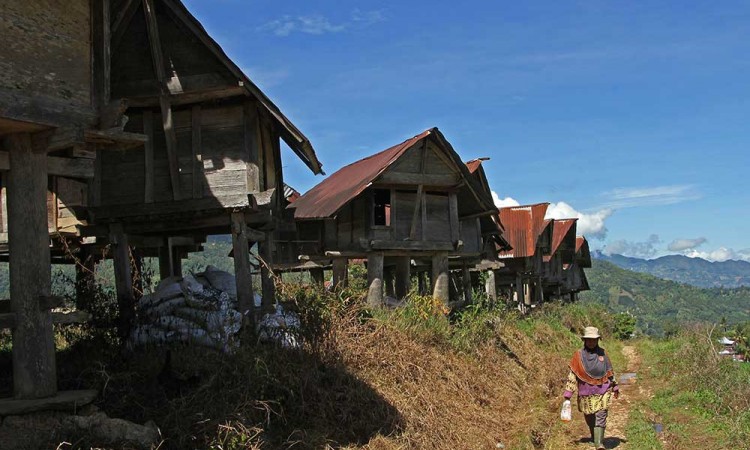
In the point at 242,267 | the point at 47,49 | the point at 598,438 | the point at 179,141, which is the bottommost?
the point at 598,438

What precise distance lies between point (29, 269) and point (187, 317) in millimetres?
3872

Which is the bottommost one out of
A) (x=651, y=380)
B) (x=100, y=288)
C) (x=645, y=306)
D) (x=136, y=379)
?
(x=645, y=306)

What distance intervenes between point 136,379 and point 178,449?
4.73 feet

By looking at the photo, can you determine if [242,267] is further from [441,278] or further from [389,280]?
[389,280]

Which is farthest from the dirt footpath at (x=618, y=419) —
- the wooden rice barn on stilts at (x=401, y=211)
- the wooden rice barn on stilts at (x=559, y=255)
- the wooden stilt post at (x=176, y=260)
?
the wooden rice barn on stilts at (x=559, y=255)

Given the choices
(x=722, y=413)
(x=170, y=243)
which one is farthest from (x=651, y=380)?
(x=170, y=243)

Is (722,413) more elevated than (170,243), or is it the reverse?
(170,243)

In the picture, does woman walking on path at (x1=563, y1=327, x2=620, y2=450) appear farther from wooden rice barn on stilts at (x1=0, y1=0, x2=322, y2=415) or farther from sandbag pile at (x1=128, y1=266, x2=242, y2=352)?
wooden rice barn on stilts at (x1=0, y1=0, x2=322, y2=415)

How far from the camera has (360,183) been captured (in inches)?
659

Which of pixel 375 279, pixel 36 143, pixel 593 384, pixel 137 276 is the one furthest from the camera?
pixel 375 279

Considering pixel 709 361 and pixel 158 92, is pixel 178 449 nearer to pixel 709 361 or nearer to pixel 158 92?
pixel 158 92

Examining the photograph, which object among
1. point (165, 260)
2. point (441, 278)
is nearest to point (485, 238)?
point (441, 278)

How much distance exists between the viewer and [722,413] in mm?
11695

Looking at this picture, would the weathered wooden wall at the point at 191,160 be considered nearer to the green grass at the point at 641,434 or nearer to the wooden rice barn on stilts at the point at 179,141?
the wooden rice barn on stilts at the point at 179,141
